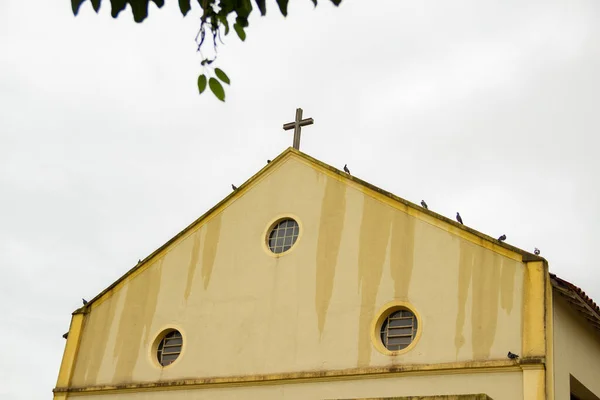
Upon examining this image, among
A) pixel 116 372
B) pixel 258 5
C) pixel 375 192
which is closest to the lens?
pixel 258 5

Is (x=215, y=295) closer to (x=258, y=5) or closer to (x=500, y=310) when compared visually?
(x=500, y=310)

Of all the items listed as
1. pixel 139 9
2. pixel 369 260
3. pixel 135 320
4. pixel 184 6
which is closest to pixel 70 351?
pixel 135 320

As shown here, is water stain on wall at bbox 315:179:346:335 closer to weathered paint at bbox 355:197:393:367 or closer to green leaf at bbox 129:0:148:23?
weathered paint at bbox 355:197:393:367

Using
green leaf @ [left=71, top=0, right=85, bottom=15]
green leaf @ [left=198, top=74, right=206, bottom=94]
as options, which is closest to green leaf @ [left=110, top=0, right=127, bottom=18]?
green leaf @ [left=71, top=0, right=85, bottom=15]

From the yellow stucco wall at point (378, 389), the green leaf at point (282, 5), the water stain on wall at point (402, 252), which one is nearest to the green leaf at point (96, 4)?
the green leaf at point (282, 5)

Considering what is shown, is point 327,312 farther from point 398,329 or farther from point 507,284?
point 507,284

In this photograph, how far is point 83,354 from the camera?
65.2ft

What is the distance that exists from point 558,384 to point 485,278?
6.70ft

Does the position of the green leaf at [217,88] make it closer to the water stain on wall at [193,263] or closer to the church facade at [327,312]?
the church facade at [327,312]

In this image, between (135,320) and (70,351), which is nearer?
(135,320)

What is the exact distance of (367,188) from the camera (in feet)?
59.4

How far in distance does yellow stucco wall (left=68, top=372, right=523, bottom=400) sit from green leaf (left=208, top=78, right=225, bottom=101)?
1010 centimetres

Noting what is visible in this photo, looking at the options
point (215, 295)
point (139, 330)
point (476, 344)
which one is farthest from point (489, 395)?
point (139, 330)

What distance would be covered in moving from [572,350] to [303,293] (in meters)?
4.78
